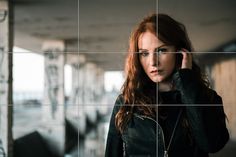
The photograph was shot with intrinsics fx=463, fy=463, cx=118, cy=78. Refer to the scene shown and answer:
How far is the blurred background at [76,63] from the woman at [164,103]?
0.05 metres

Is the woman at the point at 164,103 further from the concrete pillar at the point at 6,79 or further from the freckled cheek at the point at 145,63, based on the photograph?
the concrete pillar at the point at 6,79

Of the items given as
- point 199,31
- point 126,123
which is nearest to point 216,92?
point 199,31

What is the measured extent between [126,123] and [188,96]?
35 centimetres

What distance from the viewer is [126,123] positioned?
2.44 meters

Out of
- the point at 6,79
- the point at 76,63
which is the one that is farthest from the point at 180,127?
the point at 6,79

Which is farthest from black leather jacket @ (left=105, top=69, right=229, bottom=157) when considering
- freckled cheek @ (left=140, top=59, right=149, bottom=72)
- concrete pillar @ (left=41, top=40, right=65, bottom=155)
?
concrete pillar @ (left=41, top=40, right=65, bottom=155)

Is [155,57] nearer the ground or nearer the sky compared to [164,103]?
nearer the sky

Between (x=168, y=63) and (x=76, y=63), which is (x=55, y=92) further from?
(x=168, y=63)

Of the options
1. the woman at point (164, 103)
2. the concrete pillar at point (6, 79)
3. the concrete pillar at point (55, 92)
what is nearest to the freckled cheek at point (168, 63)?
the woman at point (164, 103)

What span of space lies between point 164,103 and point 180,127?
15cm

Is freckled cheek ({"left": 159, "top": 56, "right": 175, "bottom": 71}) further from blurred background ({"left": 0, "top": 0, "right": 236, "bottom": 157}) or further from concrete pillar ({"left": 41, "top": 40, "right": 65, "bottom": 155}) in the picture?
concrete pillar ({"left": 41, "top": 40, "right": 65, "bottom": 155})

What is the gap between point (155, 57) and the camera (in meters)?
2.42

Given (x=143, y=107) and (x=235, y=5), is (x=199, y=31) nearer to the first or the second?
(x=235, y=5)

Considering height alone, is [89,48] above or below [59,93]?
above
